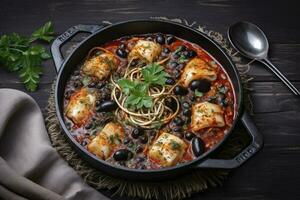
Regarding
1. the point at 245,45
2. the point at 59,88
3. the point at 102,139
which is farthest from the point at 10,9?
the point at 245,45

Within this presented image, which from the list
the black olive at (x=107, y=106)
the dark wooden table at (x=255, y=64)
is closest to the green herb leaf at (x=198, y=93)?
the dark wooden table at (x=255, y=64)

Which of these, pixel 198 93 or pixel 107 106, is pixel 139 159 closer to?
pixel 107 106

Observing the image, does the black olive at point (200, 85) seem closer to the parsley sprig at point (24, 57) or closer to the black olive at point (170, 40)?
the black olive at point (170, 40)

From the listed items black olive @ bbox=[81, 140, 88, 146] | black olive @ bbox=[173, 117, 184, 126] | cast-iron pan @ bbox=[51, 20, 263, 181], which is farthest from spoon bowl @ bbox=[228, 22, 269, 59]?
black olive @ bbox=[81, 140, 88, 146]

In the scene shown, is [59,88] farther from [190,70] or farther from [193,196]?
[193,196]

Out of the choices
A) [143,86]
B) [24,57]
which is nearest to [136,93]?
[143,86]

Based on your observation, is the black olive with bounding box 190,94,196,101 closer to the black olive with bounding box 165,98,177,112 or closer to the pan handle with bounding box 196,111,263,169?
the black olive with bounding box 165,98,177,112

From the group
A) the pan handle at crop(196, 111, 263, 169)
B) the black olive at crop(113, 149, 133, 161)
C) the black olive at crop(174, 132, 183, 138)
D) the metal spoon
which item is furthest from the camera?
the metal spoon
